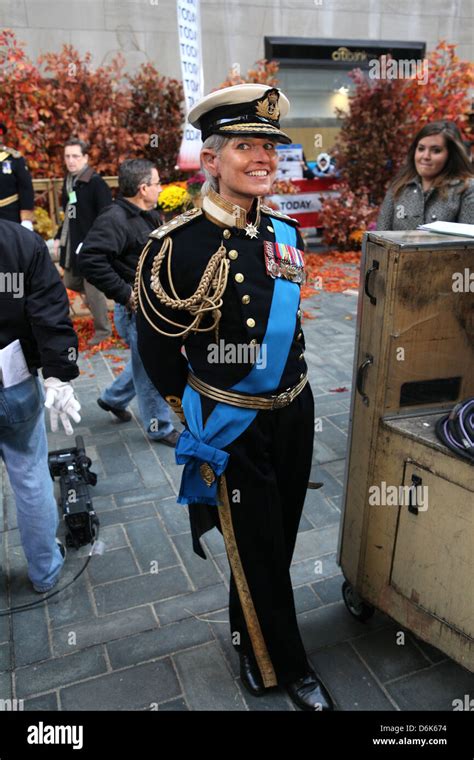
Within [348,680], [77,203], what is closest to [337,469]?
[348,680]

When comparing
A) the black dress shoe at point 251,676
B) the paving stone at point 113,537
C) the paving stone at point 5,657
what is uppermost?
the black dress shoe at point 251,676

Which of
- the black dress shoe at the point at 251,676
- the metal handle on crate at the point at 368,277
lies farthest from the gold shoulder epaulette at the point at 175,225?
the black dress shoe at the point at 251,676

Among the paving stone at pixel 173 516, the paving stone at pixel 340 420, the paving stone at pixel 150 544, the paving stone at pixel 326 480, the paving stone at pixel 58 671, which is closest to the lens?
the paving stone at pixel 58 671

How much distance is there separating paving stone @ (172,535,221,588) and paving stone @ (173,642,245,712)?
43 centimetres

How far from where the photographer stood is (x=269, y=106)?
2.13 m

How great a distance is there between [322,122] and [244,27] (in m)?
3.24

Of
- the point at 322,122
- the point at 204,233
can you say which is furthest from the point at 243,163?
the point at 322,122

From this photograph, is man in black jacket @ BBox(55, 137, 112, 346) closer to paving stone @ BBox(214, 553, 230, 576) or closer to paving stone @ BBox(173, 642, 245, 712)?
paving stone @ BBox(214, 553, 230, 576)

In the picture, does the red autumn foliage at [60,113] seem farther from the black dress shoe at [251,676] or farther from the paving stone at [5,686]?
the black dress shoe at [251,676]

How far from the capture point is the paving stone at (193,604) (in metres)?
2.98

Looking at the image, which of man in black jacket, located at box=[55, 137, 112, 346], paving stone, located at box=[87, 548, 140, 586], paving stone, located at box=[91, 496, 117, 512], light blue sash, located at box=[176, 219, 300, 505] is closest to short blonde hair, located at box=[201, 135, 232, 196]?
light blue sash, located at box=[176, 219, 300, 505]

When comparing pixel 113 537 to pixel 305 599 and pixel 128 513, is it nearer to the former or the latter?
pixel 128 513

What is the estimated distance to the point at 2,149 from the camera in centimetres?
668
